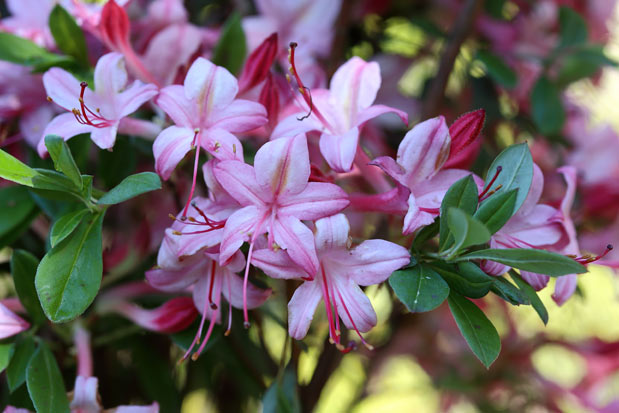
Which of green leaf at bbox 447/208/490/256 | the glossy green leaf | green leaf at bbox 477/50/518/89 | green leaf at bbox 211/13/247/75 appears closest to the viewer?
green leaf at bbox 447/208/490/256

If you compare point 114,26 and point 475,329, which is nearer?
point 475,329

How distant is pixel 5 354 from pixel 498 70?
2.01ft

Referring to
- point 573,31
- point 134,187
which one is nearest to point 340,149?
point 134,187

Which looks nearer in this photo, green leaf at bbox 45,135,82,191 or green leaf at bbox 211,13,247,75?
green leaf at bbox 45,135,82,191

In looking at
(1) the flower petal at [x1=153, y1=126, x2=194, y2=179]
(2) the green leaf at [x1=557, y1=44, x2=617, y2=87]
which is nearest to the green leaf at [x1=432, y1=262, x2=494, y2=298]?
(1) the flower petal at [x1=153, y1=126, x2=194, y2=179]

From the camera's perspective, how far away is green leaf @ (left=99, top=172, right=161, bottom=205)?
45cm

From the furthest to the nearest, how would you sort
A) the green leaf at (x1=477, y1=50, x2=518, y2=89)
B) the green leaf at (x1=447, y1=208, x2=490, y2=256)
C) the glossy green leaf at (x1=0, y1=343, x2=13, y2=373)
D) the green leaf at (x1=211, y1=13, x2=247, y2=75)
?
the green leaf at (x1=477, y1=50, x2=518, y2=89), the green leaf at (x1=211, y1=13, x2=247, y2=75), the glossy green leaf at (x1=0, y1=343, x2=13, y2=373), the green leaf at (x1=447, y1=208, x2=490, y2=256)

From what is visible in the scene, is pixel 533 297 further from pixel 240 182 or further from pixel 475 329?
pixel 240 182

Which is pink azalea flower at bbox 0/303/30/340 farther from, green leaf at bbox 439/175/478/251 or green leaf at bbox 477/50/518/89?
green leaf at bbox 477/50/518/89

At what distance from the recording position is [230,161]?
0.46 meters

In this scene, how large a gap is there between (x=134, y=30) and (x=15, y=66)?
0.42 ft

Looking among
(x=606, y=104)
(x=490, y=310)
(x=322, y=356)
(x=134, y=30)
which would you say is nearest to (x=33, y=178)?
(x=134, y=30)

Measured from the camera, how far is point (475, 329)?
18.4 inches

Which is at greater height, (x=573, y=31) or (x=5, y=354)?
(x=573, y=31)
